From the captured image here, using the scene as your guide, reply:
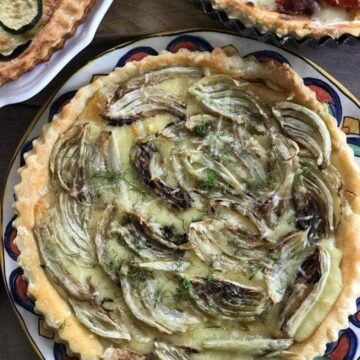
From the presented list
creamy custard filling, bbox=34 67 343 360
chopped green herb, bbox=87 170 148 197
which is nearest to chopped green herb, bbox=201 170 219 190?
creamy custard filling, bbox=34 67 343 360

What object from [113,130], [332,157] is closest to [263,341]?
[332,157]

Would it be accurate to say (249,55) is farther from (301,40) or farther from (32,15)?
(32,15)

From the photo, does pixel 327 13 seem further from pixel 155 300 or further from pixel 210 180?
pixel 155 300

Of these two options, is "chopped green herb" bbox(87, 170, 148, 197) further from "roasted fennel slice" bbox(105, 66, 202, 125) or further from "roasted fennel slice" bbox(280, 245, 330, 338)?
"roasted fennel slice" bbox(280, 245, 330, 338)

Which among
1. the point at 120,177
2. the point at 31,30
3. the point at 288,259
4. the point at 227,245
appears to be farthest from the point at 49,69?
the point at 288,259

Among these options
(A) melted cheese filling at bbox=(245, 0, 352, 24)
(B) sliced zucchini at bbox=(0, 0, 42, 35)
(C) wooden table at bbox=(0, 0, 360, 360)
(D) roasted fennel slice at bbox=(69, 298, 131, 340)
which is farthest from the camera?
(C) wooden table at bbox=(0, 0, 360, 360)

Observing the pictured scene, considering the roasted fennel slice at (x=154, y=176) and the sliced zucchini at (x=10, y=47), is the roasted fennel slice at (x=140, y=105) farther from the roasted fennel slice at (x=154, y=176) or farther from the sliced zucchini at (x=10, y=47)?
the sliced zucchini at (x=10, y=47)

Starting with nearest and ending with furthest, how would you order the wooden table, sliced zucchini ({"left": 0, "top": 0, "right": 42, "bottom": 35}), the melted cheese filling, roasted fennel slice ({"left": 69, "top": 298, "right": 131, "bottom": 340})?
sliced zucchini ({"left": 0, "top": 0, "right": 42, "bottom": 35}) → roasted fennel slice ({"left": 69, "top": 298, "right": 131, "bottom": 340}) → the melted cheese filling → the wooden table
